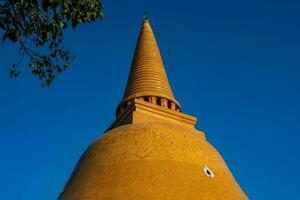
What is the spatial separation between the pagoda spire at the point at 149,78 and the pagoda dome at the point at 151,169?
14.8ft

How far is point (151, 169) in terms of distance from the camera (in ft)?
41.9

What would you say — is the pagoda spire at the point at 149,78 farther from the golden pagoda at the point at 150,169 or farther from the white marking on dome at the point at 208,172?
the white marking on dome at the point at 208,172

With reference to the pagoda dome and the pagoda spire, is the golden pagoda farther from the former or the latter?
the pagoda spire

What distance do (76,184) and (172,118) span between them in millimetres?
6431

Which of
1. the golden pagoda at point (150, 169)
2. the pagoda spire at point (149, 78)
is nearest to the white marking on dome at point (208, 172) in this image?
the golden pagoda at point (150, 169)

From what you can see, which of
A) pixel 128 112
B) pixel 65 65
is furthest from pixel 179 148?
pixel 65 65

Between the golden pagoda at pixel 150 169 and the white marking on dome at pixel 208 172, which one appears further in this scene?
the white marking on dome at pixel 208 172

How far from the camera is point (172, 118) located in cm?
1864


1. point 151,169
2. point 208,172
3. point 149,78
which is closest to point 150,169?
point 151,169

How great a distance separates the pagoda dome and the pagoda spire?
450 cm

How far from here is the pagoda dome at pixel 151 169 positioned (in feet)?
39.8

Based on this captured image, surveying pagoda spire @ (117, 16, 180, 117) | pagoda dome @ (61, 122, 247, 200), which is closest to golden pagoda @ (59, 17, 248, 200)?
pagoda dome @ (61, 122, 247, 200)

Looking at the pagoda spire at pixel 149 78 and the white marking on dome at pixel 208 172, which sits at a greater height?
the pagoda spire at pixel 149 78

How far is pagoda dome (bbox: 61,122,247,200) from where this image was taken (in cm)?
1212
